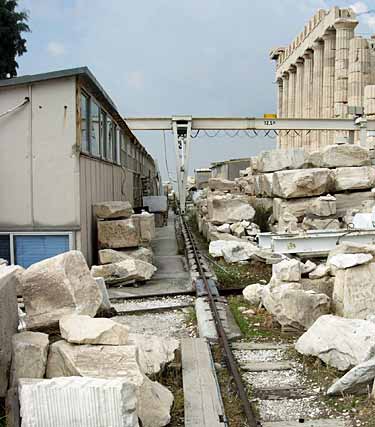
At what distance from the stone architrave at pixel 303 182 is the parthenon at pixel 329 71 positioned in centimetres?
1691

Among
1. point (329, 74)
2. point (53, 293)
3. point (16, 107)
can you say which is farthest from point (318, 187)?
point (329, 74)

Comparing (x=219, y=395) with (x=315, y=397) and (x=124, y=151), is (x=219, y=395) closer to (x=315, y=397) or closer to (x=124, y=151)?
(x=315, y=397)

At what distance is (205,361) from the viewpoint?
5953 mm

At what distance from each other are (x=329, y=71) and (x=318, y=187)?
1151 inches

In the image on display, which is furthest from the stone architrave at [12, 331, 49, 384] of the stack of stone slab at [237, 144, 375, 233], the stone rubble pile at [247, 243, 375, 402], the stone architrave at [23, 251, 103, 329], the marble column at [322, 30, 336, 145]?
the marble column at [322, 30, 336, 145]

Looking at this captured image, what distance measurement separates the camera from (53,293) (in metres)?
5.73

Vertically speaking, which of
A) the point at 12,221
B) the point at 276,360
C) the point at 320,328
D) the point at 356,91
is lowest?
the point at 276,360

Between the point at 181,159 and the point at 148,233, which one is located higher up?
the point at 181,159

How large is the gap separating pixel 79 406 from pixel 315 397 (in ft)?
7.55

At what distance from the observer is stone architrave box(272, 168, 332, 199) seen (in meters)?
15.1

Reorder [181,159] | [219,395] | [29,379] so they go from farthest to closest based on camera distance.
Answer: [181,159] < [219,395] < [29,379]

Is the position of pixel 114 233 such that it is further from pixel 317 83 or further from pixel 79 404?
pixel 317 83

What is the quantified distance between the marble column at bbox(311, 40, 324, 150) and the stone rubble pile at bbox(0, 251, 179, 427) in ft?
129

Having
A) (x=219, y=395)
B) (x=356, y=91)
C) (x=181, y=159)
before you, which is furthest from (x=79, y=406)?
(x=356, y=91)
